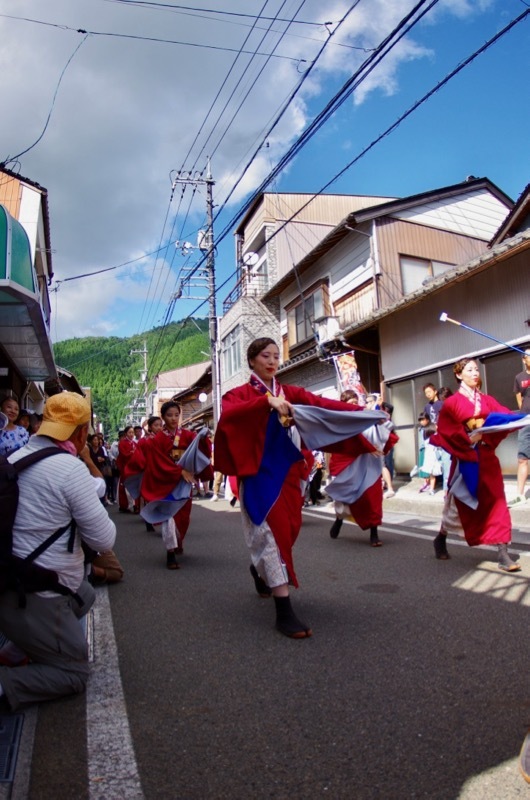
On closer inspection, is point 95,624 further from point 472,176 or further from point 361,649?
point 472,176

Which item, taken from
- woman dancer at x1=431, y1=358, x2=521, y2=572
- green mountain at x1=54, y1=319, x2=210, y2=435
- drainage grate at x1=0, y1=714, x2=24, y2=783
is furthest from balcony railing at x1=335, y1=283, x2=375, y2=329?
green mountain at x1=54, y1=319, x2=210, y2=435

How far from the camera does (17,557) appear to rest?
10.2ft

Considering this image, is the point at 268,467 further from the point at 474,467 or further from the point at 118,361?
the point at 118,361

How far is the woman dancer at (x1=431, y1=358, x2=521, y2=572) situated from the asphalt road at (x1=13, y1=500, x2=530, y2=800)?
443mm

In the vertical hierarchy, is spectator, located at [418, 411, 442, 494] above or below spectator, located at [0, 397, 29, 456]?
below

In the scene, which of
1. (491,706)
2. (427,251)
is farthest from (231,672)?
(427,251)

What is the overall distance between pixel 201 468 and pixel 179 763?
4473mm

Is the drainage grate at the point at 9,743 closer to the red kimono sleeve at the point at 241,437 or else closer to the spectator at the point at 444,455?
the red kimono sleeve at the point at 241,437

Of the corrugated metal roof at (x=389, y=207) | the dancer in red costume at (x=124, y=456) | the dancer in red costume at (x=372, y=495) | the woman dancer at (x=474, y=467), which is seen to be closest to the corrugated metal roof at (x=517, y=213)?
the corrugated metal roof at (x=389, y=207)

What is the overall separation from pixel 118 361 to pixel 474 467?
85364mm

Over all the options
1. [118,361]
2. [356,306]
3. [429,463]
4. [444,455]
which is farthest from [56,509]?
[118,361]

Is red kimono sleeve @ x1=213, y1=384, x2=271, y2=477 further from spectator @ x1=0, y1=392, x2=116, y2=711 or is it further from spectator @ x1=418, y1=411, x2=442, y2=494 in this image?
spectator @ x1=418, y1=411, x2=442, y2=494

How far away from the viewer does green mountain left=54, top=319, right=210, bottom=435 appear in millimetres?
76875

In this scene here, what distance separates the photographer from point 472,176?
19891 millimetres
